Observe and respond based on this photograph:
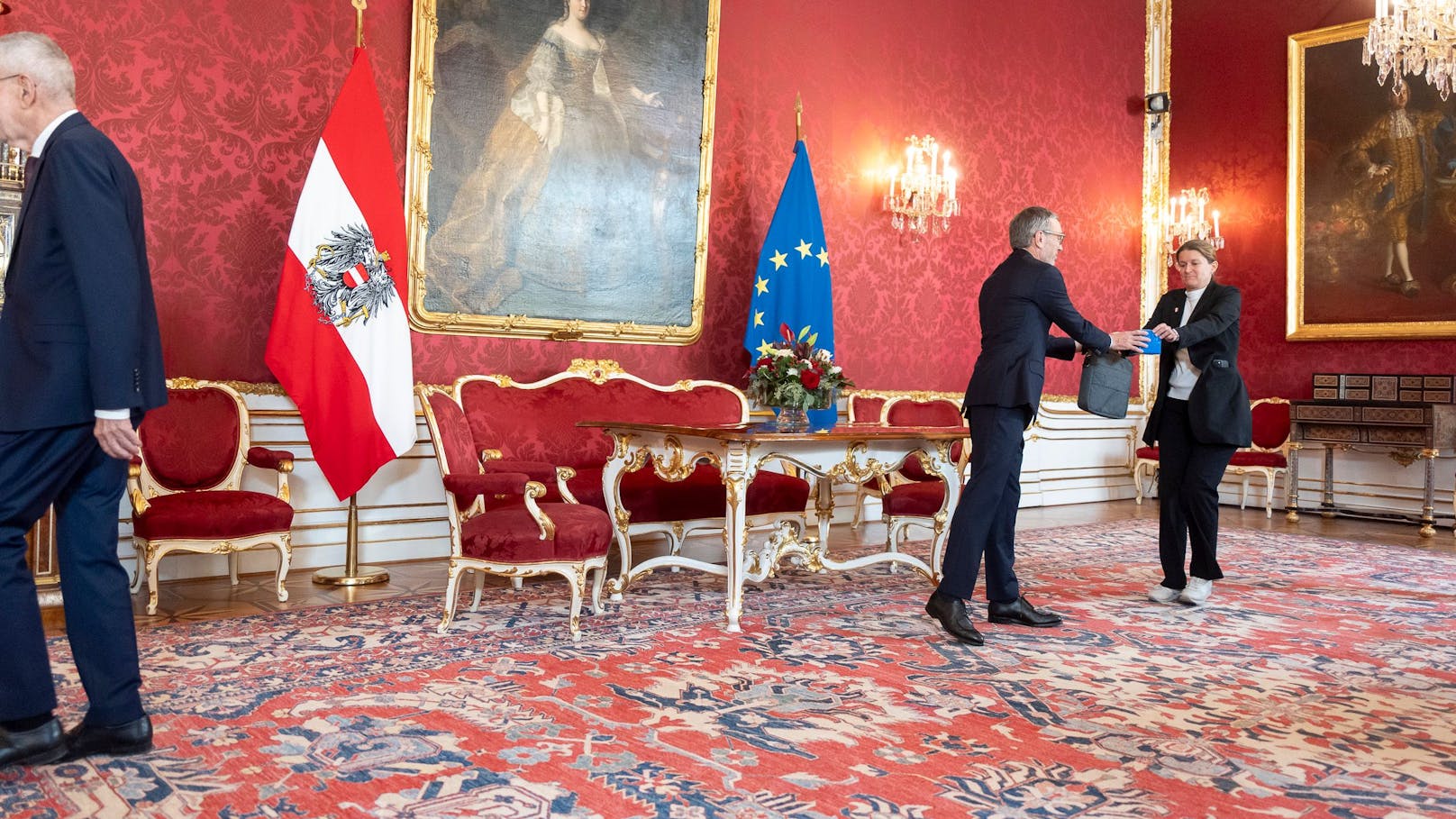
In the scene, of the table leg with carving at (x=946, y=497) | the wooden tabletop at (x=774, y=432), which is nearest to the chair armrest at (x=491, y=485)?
the wooden tabletop at (x=774, y=432)

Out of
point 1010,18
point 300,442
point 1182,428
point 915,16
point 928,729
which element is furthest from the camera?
point 1010,18

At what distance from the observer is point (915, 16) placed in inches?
317

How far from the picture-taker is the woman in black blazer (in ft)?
14.8

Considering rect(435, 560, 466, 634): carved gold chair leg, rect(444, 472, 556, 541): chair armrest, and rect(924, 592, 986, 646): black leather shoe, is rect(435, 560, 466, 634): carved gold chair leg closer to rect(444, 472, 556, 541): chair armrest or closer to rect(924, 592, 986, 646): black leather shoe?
rect(444, 472, 556, 541): chair armrest

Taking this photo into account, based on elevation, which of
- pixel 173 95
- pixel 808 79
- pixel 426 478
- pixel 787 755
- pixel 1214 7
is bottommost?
pixel 787 755

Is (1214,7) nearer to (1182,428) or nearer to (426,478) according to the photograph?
(1182,428)

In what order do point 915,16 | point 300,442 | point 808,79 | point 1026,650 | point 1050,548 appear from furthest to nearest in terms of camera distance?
1. point 915,16
2. point 808,79
3. point 1050,548
4. point 300,442
5. point 1026,650

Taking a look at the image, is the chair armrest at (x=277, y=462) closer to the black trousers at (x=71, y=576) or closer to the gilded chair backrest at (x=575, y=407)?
the gilded chair backrest at (x=575, y=407)

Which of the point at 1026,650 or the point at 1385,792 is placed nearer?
the point at 1385,792

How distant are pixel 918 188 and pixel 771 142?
133 cm

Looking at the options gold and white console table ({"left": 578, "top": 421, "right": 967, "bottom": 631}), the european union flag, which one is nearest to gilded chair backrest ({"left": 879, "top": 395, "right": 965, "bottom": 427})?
the european union flag

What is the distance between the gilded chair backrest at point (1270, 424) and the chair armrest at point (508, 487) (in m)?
7.16

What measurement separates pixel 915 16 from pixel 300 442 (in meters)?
5.58

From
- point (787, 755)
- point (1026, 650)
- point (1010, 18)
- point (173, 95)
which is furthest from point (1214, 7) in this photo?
point (787, 755)
